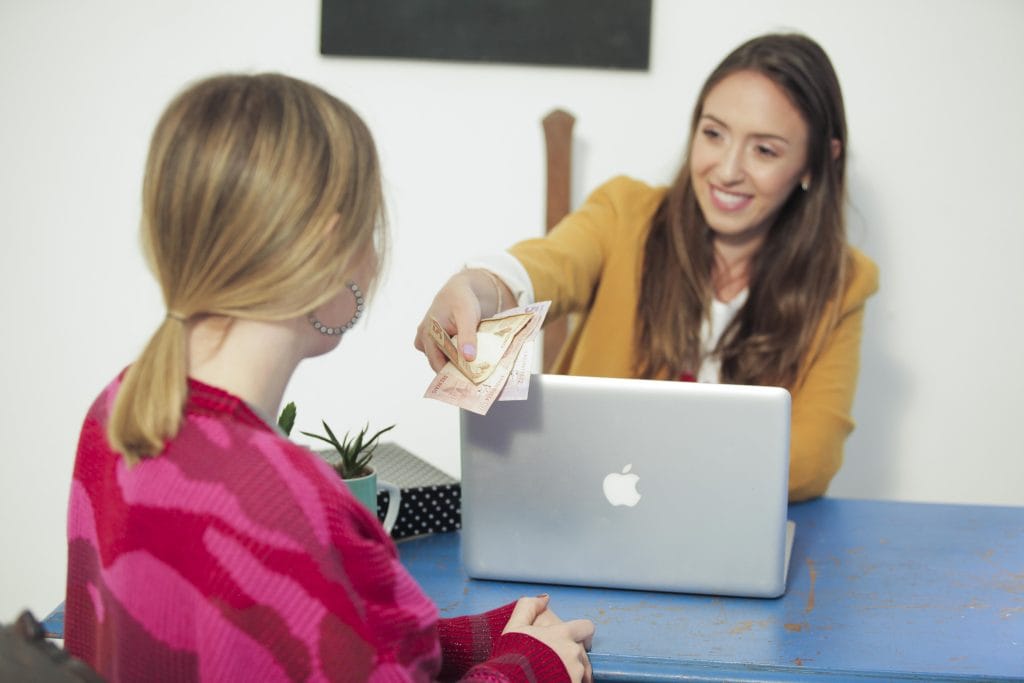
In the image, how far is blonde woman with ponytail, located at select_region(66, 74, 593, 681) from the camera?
824 mm

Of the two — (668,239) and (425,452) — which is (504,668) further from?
(425,452)

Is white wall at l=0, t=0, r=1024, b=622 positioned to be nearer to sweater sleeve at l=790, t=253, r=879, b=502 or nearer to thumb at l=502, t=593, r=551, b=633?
sweater sleeve at l=790, t=253, r=879, b=502

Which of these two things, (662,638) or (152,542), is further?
(662,638)

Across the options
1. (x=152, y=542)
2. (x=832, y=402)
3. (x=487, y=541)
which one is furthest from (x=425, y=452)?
(x=152, y=542)

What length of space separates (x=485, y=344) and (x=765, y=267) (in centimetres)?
93

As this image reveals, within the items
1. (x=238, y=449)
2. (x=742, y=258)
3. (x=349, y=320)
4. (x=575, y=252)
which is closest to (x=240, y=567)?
(x=238, y=449)

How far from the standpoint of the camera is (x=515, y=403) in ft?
4.07

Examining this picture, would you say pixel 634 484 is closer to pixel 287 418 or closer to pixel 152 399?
pixel 287 418

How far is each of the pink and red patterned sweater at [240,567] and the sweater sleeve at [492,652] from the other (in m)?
0.17

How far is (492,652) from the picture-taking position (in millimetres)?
1130

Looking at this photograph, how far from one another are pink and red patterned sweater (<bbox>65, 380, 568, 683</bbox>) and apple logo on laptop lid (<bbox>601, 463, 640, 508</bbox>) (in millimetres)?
395

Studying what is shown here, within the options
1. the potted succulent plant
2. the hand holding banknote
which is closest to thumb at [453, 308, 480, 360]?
the hand holding banknote

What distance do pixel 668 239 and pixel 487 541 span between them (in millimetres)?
934

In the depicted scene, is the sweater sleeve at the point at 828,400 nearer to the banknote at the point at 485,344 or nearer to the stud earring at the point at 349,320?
the banknote at the point at 485,344
